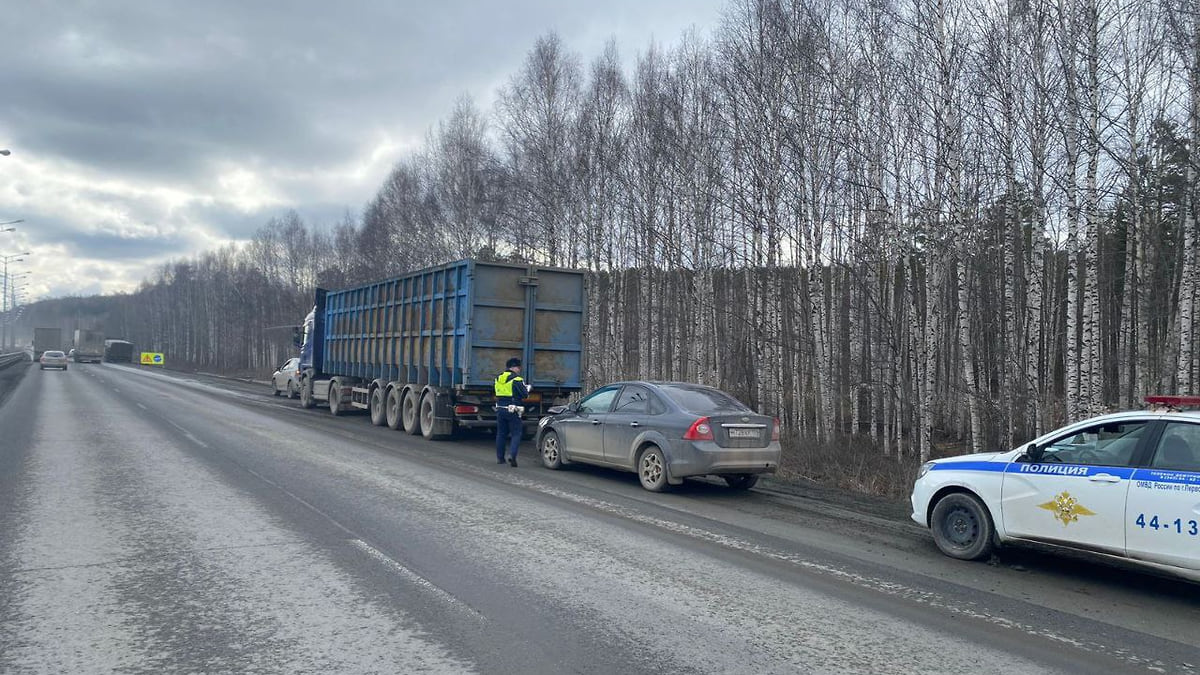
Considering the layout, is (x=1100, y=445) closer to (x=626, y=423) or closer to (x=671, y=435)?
(x=671, y=435)

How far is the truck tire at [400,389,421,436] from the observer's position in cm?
1747

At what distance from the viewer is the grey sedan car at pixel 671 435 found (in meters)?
10.1

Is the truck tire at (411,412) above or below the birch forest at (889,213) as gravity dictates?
below

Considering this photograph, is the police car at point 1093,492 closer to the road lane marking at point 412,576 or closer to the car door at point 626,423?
the car door at point 626,423

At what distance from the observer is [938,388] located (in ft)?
65.3

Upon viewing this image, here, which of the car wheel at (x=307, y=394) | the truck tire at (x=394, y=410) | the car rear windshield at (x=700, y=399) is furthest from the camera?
the car wheel at (x=307, y=394)

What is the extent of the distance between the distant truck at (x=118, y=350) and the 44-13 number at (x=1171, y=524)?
9462cm

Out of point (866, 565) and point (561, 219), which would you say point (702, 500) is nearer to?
point (866, 565)

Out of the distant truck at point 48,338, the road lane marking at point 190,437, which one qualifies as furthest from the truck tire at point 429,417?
the distant truck at point 48,338

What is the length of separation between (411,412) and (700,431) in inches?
368

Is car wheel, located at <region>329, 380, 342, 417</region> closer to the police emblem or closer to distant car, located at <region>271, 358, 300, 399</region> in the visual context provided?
distant car, located at <region>271, 358, 300, 399</region>

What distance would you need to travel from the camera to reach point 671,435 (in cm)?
1034

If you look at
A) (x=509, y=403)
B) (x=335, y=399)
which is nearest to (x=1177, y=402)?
(x=509, y=403)

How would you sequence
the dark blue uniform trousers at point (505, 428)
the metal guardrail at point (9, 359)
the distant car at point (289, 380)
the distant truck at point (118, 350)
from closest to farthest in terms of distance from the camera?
Answer: 1. the dark blue uniform trousers at point (505, 428)
2. the distant car at point (289, 380)
3. the metal guardrail at point (9, 359)
4. the distant truck at point (118, 350)
